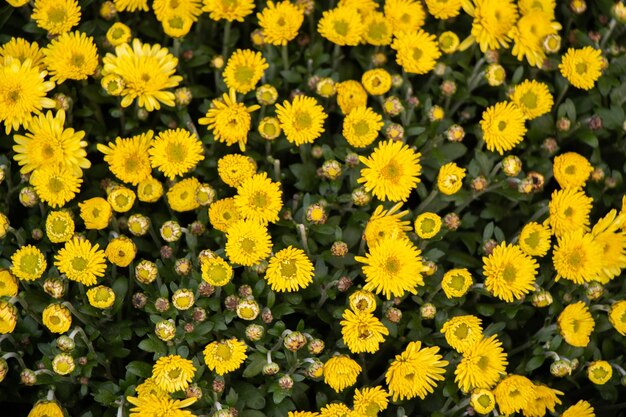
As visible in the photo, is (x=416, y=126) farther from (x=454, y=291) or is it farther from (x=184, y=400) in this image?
(x=184, y=400)

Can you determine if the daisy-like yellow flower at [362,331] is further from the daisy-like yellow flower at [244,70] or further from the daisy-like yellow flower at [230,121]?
the daisy-like yellow flower at [244,70]

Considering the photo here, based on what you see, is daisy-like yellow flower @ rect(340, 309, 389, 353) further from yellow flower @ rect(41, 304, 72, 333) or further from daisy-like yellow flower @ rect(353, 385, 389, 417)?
yellow flower @ rect(41, 304, 72, 333)

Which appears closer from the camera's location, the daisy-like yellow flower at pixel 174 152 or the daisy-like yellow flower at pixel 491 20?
the daisy-like yellow flower at pixel 174 152

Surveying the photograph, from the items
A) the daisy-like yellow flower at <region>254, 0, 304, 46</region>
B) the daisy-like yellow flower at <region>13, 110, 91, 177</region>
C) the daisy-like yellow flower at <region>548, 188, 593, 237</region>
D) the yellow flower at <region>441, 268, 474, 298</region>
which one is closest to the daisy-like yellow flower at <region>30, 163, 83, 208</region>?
the daisy-like yellow flower at <region>13, 110, 91, 177</region>

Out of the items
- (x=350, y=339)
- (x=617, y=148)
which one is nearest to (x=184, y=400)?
(x=350, y=339)

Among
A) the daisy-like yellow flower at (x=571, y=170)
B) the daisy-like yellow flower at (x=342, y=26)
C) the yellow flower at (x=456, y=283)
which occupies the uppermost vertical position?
the daisy-like yellow flower at (x=342, y=26)

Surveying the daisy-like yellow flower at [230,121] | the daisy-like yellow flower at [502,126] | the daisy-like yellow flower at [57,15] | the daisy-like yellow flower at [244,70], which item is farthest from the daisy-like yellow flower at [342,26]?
the daisy-like yellow flower at [57,15]
